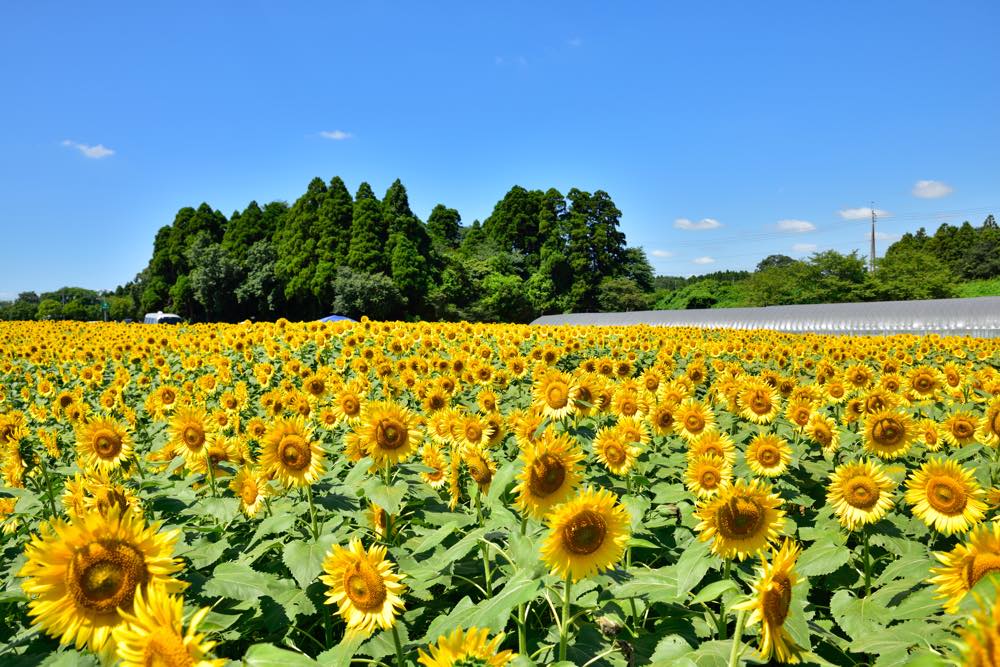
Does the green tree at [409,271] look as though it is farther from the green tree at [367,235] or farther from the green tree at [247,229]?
the green tree at [247,229]

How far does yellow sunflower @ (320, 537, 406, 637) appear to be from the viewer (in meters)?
1.63

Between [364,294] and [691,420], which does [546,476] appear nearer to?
[691,420]

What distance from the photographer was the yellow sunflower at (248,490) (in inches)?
115

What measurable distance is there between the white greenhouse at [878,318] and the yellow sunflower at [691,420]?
67.1 ft

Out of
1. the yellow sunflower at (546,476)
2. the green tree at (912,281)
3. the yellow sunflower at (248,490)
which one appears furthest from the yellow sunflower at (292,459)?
the green tree at (912,281)

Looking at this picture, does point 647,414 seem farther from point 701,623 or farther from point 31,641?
point 31,641

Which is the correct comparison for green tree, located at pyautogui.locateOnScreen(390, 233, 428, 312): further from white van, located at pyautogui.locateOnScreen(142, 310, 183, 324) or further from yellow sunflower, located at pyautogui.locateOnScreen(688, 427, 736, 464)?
yellow sunflower, located at pyautogui.locateOnScreen(688, 427, 736, 464)

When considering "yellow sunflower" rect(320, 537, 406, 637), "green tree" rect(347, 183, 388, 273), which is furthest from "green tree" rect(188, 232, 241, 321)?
"yellow sunflower" rect(320, 537, 406, 637)

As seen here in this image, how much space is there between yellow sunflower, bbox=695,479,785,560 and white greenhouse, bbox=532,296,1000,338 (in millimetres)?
22494

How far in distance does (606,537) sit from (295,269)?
4523 cm

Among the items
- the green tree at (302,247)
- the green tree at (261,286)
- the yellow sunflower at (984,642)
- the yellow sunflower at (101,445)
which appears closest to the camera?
the yellow sunflower at (984,642)

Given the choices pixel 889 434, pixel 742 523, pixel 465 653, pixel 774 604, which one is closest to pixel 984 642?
pixel 774 604

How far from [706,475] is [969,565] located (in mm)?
1367

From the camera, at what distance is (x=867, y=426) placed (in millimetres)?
3684
